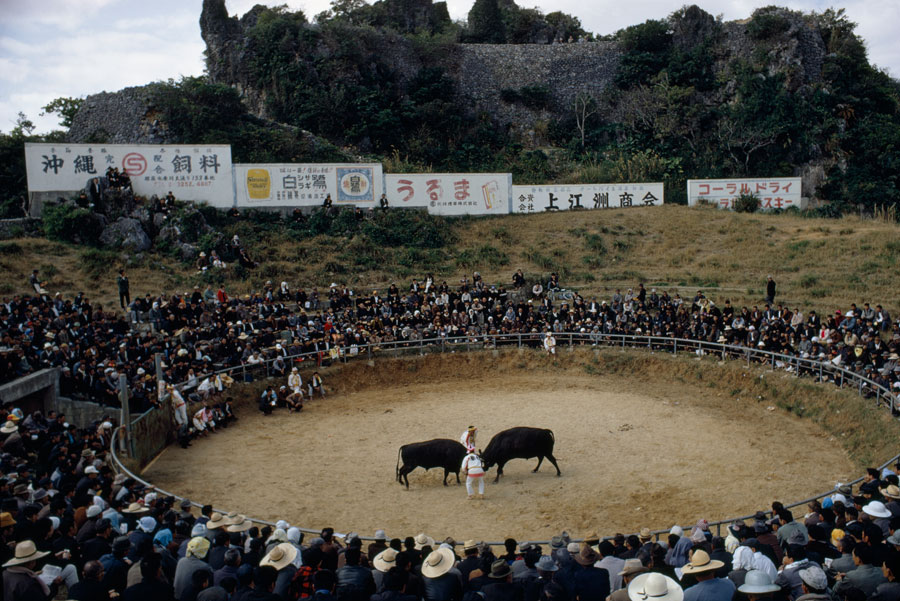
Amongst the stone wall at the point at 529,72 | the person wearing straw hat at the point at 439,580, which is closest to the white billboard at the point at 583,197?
the stone wall at the point at 529,72

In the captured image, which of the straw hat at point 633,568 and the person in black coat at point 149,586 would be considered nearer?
the person in black coat at point 149,586

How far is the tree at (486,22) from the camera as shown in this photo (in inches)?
2773

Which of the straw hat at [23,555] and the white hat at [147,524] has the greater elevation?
the straw hat at [23,555]

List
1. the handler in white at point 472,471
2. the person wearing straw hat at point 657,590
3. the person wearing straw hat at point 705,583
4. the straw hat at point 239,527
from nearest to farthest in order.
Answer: the person wearing straw hat at point 657,590, the person wearing straw hat at point 705,583, the straw hat at point 239,527, the handler in white at point 472,471

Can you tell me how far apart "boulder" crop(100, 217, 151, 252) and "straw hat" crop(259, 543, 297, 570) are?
1097 inches

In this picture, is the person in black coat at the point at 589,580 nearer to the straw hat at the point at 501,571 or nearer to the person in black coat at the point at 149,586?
the straw hat at the point at 501,571

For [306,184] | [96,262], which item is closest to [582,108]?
[306,184]

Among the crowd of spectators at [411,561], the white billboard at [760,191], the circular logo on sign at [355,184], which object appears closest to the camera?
the crowd of spectators at [411,561]

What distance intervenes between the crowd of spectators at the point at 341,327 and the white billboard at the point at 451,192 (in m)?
8.93

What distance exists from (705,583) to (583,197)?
3787cm

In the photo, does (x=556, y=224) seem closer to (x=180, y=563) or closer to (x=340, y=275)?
(x=340, y=275)

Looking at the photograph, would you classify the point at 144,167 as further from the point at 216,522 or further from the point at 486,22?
the point at 486,22

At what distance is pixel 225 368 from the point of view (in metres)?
24.1

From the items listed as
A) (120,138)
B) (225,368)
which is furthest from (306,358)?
(120,138)
